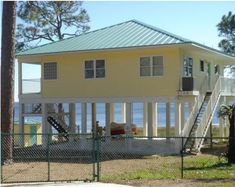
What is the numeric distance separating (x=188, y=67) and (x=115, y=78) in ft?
13.8

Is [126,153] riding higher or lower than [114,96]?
lower

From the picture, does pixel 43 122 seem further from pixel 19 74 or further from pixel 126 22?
pixel 126 22

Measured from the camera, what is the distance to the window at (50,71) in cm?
3186

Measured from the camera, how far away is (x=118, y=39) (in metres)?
30.0

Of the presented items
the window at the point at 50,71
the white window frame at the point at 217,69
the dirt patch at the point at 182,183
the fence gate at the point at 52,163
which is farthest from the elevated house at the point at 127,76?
the dirt patch at the point at 182,183

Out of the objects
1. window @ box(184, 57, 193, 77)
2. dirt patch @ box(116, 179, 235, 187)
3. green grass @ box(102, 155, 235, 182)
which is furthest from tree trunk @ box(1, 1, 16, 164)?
window @ box(184, 57, 193, 77)

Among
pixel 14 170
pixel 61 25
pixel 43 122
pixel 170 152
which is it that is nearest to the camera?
pixel 14 170

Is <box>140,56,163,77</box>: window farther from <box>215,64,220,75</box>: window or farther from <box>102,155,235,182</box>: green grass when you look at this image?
<box>215,64,220,75</box>: window

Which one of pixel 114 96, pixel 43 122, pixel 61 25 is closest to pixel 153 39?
pixel 114 96

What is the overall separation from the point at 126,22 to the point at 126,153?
1012 cm

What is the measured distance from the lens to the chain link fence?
18.1 metres

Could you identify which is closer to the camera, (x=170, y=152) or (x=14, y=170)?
(x=14, y=170)

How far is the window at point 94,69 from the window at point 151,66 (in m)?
2.60

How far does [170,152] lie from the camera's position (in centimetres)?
2725
